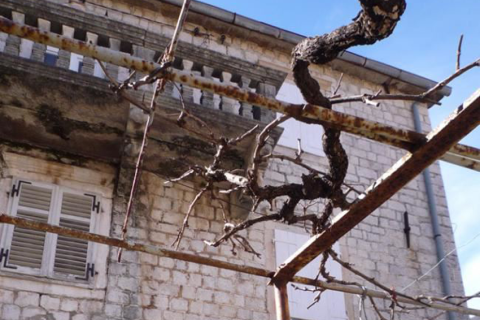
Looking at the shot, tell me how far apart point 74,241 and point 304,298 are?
3165 mm

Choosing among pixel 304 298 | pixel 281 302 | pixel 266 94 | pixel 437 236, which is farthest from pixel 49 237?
pixel 437 236

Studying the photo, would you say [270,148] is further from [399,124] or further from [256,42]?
[399,124]

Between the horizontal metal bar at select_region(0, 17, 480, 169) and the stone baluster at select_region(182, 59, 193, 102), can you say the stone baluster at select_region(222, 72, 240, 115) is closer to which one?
the stone baluster at select_region(182, 59, 193, 102)

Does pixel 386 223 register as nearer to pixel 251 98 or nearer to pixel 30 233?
pixel 30 233

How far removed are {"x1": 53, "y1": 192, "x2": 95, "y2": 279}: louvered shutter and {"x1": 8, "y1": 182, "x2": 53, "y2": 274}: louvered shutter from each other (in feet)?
0.59

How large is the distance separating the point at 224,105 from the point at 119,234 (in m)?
2.12

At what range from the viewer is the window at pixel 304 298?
28.1ft

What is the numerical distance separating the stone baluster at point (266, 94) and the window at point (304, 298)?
165 cm

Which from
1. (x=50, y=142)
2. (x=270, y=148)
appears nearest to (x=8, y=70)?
(x=50, y=142)

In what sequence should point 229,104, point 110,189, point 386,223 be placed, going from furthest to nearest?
point 386,223 → point 229,104 → point 110,189

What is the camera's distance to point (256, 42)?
10.7 m

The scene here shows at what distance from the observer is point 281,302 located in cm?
439

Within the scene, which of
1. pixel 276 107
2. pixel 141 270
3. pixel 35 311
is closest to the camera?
pixel 276 107

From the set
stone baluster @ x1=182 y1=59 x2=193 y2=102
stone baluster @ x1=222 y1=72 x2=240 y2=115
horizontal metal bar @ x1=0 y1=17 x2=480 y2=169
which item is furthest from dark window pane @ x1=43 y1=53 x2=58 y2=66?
horizontal metal bar @ x1=0 y1=17 x2=480 y2=169
